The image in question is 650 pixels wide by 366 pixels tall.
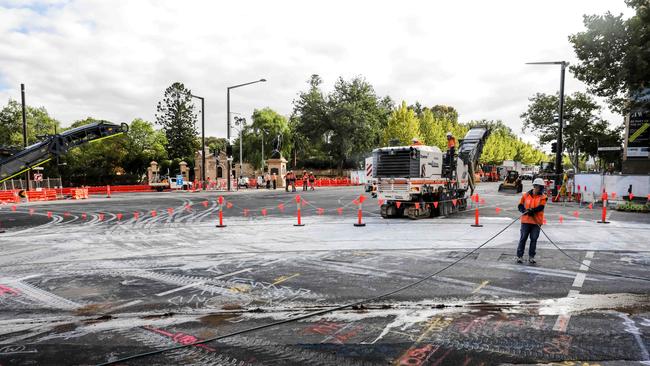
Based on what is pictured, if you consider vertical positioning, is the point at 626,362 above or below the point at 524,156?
below

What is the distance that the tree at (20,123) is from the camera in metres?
53.1

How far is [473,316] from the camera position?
17.2 ft

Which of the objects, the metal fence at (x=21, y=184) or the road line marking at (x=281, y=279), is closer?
the road line marking at (x=281, y=279)

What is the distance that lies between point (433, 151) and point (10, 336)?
557 inches

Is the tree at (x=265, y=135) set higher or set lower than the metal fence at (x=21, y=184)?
higher

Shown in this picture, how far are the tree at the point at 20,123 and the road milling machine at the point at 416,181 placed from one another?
52199 mm

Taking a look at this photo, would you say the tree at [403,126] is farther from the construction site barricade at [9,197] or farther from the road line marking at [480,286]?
the road line marking at [480,286]

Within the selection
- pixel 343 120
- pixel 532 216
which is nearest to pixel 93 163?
pixel 343 120

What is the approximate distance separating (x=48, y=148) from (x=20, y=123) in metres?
47.4

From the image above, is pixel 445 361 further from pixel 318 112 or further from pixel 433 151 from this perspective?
pixel 318 112

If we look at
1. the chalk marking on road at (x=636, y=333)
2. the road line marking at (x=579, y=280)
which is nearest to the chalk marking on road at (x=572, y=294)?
the road line marking at (x=579, y=280)

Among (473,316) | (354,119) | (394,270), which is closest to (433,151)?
(394,270)

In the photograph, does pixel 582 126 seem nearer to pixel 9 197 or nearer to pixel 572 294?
pixel 572 294

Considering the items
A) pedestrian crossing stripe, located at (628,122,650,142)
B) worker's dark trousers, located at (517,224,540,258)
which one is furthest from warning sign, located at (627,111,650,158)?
worker's dark trousers, located at (517,224,540,258)
